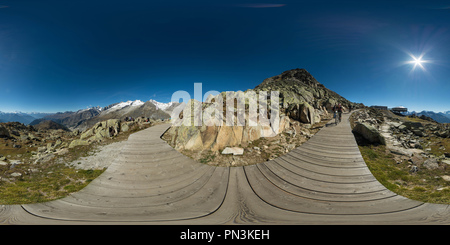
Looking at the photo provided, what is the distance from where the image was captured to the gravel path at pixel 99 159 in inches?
310

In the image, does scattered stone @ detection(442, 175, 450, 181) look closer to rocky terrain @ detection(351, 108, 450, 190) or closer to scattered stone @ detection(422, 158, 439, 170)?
rocky terrain @ detection(351, 108, 450, 190)

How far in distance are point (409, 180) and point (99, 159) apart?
15.4 metres

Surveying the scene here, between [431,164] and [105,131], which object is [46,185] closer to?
[105,131]

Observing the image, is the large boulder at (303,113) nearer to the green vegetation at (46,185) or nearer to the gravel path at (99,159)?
the gravel path at (99,159)

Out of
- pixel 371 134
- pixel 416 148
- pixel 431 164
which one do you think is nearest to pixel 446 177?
pixel 431 164

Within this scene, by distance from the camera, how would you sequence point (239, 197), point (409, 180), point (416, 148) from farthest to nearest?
point (416, 148) < point (409, 180) < point (239, 197)

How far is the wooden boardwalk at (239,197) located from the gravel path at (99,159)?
2.88 metres

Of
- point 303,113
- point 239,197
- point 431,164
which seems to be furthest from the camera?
point 303,113

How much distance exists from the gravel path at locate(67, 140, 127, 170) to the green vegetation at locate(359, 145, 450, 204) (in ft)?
43.4

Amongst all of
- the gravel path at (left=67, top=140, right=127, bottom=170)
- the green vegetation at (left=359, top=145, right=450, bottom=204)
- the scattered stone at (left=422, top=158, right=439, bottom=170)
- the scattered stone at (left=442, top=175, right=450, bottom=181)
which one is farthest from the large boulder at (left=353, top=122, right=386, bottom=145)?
the gravel path at (left=67, top=140, right=127, bottom=170)

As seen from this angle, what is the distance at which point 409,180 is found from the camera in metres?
4.87

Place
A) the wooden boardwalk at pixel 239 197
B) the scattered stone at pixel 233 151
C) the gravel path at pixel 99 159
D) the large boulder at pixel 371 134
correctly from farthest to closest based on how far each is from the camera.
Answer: the gravel path at pixel 99 159 < the large boulder at pixel 371 134 < the scattered stone at pixel 233 151 < the wooden boardwalk at pixel 239 197

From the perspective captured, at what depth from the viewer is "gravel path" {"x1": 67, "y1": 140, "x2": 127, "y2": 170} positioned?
7880 millimetres

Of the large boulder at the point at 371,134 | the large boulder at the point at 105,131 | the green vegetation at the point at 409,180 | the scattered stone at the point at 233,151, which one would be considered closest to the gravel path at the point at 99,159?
the large boulder at the point at 105,131
